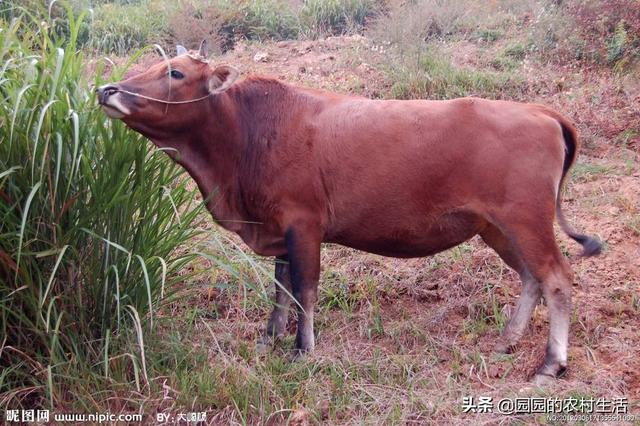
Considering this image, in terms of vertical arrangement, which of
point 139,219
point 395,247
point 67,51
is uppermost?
point 67,51

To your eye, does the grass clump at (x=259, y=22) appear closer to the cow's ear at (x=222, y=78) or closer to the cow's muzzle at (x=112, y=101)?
the cow's ear at (x=222, y=78)

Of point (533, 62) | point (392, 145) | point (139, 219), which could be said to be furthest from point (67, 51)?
point (533, 62)

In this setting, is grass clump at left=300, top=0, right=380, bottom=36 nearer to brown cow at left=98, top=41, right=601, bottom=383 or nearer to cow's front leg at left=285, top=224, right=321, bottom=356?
brown cow at left=98, top=41, right=601, bottom=383

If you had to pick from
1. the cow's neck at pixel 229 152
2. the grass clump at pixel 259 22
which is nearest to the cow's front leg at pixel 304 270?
the cow's neck at pixel 229 152

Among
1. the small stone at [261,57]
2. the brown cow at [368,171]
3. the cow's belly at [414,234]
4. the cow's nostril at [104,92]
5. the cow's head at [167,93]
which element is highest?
the cow's nostril at [104,92]

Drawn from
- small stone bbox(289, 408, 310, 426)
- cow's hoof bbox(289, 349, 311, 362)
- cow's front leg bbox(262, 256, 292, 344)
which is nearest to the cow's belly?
cow's front leg bbox(262, 256, 292, 344)

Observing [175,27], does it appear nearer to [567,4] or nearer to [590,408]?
[567,4]

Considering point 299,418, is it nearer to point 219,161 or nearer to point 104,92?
point 219,161

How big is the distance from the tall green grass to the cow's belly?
4.12 ft

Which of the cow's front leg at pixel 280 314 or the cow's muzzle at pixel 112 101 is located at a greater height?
the cow's muzzle at pixel 112 101

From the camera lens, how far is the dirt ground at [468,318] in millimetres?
4250

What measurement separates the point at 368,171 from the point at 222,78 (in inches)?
41.3

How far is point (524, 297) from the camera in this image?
4.98 meters

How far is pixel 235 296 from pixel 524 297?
6.53 ft
